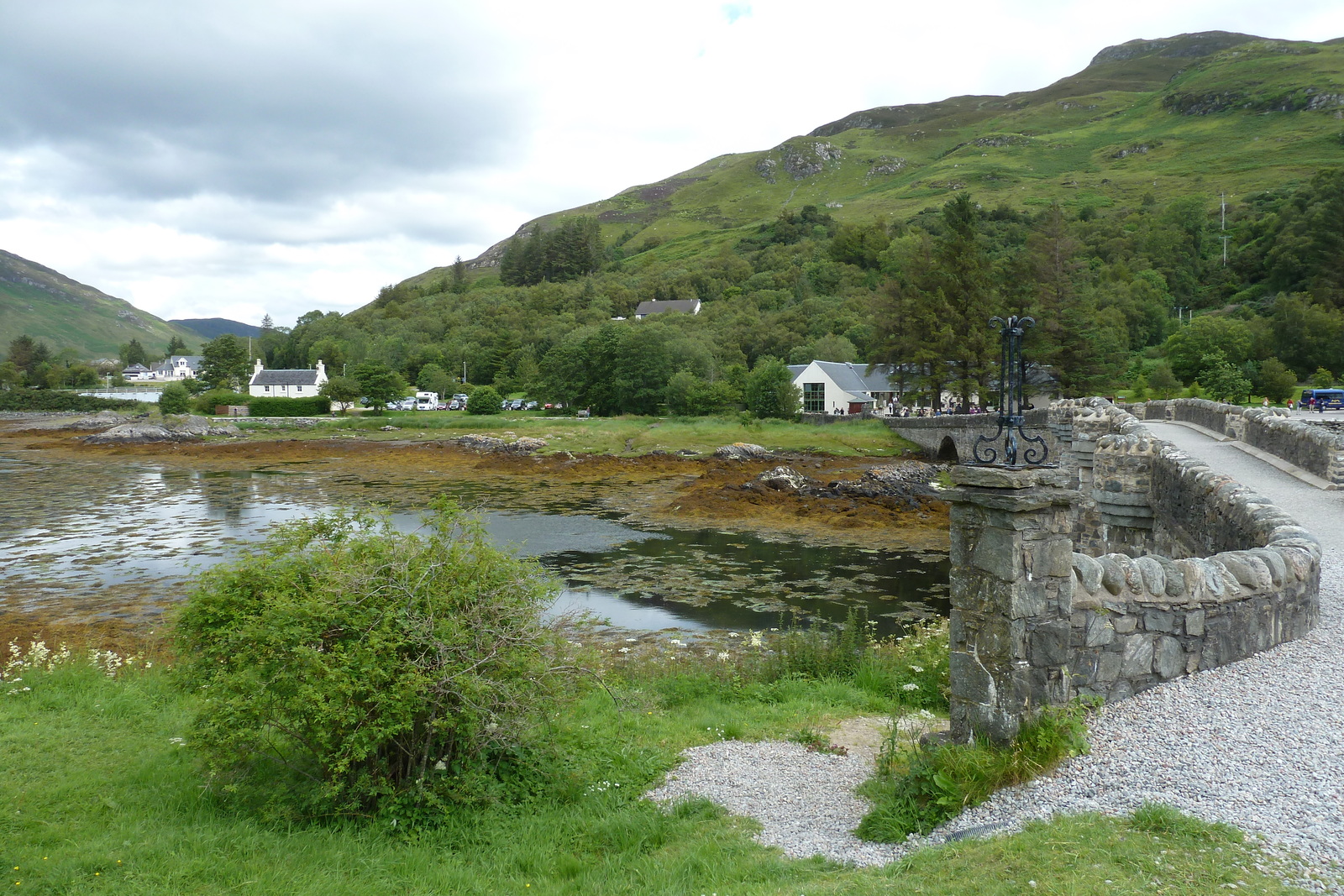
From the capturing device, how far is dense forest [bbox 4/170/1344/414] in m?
49.7

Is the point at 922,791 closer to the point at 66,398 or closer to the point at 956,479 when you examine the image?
the point at 956,479

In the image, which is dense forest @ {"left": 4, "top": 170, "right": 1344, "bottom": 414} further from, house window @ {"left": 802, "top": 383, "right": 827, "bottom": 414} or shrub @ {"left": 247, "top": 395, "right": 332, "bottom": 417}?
shrub @ {"left": 247, "top": 395, "right": 332, "bottom": 417}

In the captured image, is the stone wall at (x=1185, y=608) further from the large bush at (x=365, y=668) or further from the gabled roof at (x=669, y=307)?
the gabled roof at (x=669, y=307)

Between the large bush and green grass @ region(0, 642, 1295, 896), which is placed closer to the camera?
green grass @ region(0, 642, 1295, 896)

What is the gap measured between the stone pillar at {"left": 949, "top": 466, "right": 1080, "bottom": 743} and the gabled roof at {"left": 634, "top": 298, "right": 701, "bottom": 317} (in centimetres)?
11400

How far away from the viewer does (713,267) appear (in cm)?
14338

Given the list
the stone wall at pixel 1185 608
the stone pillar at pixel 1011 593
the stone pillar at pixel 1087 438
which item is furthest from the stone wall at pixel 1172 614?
the stone pillar at pixel 1087 438

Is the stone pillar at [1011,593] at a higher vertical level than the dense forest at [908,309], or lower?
lower

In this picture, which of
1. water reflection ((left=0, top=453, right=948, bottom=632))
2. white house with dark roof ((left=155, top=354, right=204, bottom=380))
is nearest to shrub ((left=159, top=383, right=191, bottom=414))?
water reflection ((left=0, top=453, right=948, bottom=632))

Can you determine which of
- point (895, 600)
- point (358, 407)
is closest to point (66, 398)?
point (358, 407)

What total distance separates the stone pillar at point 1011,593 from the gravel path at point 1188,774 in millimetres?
500

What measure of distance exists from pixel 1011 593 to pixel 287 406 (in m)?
88.3

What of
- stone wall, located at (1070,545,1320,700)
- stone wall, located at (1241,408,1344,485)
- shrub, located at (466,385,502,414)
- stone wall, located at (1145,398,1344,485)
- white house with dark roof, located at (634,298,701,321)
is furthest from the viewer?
white house with dark roof, located at (634,298,701,321)

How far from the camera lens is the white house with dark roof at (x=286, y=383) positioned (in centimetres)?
9650
